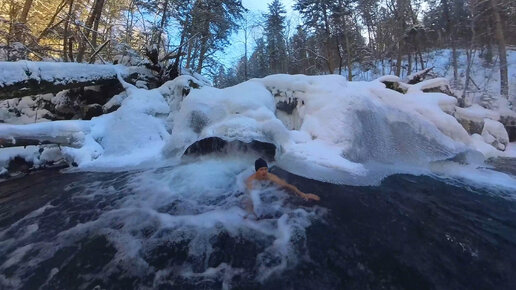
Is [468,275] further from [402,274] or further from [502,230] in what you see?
[502,230]

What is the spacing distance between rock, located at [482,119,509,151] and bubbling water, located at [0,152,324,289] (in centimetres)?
658

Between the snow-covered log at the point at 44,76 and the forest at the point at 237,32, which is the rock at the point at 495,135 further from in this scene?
the snow-covered log at the point at 44,76

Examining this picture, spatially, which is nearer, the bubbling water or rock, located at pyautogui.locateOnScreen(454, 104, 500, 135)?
the bubbling water

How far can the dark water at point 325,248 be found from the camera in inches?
92.7

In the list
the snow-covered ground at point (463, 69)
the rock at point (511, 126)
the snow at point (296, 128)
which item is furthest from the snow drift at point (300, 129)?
the snow-covered ground at point (463, 69)

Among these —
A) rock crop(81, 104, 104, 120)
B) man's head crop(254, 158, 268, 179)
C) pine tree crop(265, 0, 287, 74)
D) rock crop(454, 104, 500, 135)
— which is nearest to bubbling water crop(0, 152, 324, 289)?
man's head crop(254, 158, 268, 179)

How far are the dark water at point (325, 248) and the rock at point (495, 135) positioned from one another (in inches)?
170

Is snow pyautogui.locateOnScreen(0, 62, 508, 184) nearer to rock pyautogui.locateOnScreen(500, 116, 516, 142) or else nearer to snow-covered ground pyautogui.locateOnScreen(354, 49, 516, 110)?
rock pyautogui.locateOnScreen(500, 116, 516, 142)

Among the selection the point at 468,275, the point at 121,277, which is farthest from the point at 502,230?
the point at 121,277

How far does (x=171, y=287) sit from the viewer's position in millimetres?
2289

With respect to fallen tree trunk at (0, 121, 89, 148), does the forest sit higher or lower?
higher

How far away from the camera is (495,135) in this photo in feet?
25.5

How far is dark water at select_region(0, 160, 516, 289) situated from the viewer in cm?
236

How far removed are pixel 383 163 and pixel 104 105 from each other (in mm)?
6535
